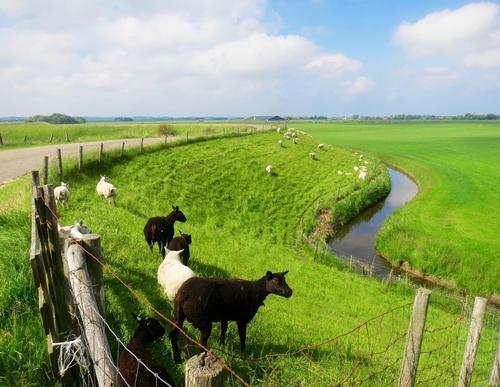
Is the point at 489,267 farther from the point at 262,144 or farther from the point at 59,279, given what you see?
the point at 262,144

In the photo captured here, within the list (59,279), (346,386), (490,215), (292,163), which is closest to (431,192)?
(490,215)

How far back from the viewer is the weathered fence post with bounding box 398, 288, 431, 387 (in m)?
4.62

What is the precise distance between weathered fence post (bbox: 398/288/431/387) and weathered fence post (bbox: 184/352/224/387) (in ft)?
10.1

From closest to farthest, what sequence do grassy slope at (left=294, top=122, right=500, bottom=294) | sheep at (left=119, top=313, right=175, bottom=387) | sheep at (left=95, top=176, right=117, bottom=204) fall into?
sheep at (left=119, top=313, right=175, bottom=387)
sheep at (left=95, top=176, right=117, bottom=204)
grassy slope at (left=294, top=122, right=500, bottom=294)

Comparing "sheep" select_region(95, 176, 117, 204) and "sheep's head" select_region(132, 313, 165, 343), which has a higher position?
"sheep's head" select_region(132, 313, 165, 343)

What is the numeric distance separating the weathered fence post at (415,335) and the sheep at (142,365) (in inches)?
133

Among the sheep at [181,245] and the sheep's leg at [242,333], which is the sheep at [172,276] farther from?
the sheep at [181,245]

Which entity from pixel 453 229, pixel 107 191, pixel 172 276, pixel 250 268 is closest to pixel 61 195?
pixel 107 191

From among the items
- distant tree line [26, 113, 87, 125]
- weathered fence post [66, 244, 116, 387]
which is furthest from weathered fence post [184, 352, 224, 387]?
distant tree line [26, 113, 87, 125]

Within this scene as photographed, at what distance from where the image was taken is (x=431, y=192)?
37000 millimetres

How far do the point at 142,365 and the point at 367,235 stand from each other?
26.2m

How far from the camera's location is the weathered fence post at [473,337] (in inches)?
207

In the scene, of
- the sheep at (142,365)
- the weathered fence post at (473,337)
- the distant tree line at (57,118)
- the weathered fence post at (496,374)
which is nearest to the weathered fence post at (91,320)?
the sheep at (142,365)

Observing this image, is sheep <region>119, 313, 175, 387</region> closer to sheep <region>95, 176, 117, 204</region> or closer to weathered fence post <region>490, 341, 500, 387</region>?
weathered fence post <region>490, 341, 500, 387</region>
